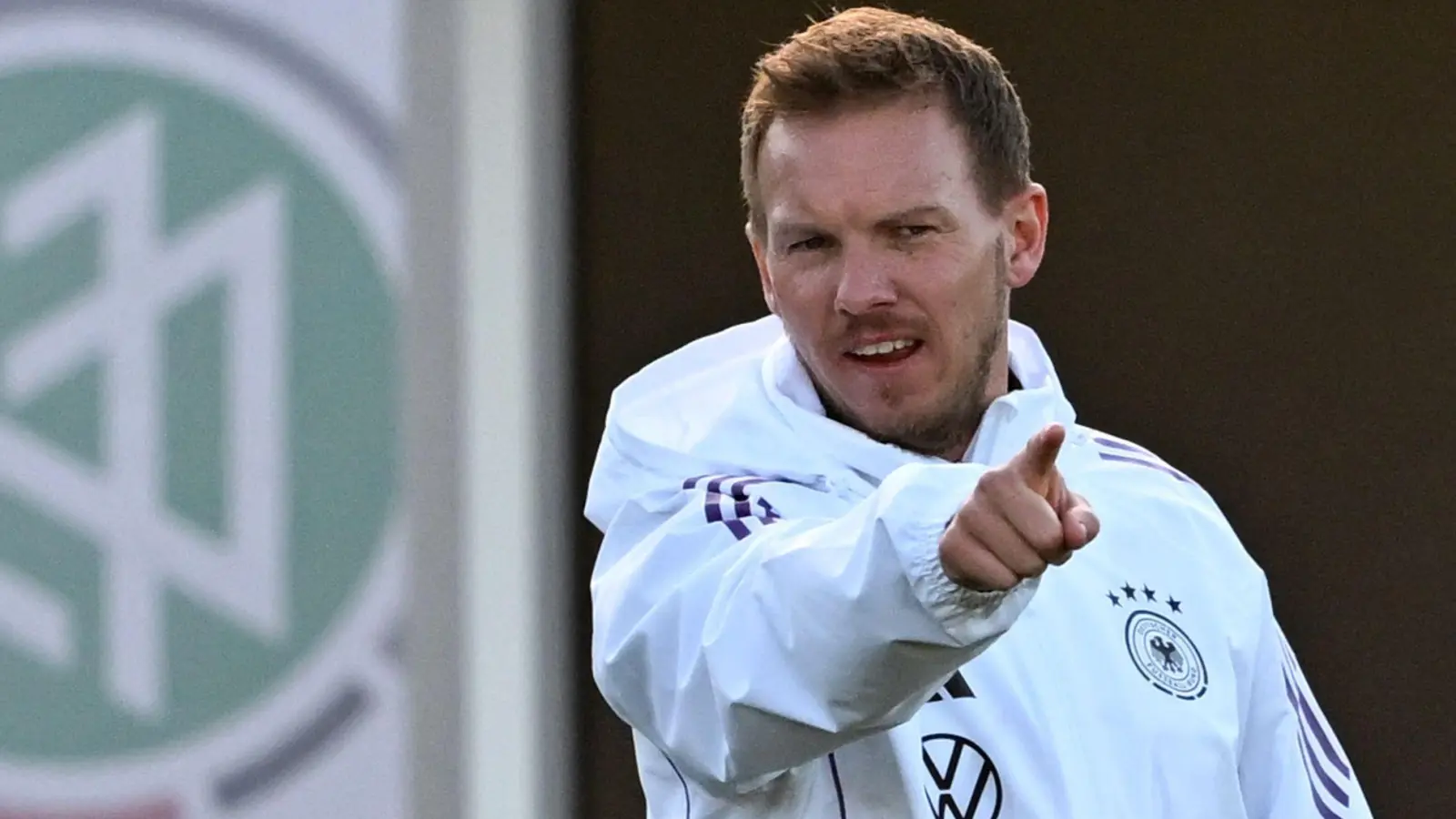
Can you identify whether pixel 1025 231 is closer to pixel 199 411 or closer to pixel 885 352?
pixel 885 352

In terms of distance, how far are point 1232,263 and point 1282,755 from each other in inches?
52.3

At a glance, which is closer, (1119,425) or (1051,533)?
(1051,533)

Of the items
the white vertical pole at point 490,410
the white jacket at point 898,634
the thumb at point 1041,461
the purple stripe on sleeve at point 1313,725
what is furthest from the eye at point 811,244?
the white vertical pole at point 490,410

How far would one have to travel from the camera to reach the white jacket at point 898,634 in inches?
58.8

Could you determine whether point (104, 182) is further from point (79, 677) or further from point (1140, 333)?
point (1140, 333)

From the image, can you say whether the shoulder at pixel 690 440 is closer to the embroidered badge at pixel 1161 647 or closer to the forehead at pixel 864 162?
the forehead at pixel 864 162

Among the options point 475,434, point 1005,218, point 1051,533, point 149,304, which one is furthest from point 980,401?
point 149,304

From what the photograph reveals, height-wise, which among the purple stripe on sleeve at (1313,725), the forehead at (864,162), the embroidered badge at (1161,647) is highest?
the forehead at (864,162)

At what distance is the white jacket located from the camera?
1494 millimetres

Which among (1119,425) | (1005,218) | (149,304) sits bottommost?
(1119,425)

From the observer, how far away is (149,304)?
9.67 feet

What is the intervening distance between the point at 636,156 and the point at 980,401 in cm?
128

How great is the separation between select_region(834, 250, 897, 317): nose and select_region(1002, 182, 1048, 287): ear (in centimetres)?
20

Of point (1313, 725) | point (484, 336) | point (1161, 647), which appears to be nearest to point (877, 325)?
point (1161, 647)
